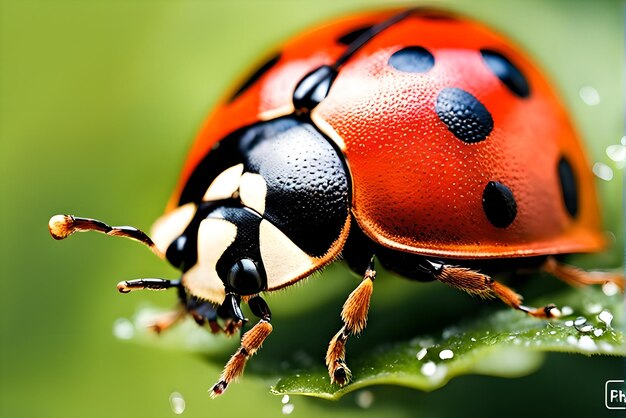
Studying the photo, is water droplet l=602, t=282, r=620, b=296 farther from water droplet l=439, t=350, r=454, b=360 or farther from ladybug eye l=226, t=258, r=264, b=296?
ladybug eye l=226, t=258, r=264, b=296

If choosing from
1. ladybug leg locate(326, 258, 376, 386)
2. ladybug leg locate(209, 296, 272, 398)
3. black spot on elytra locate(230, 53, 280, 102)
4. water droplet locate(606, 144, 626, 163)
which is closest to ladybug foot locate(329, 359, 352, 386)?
ladybug leg locate(326, 258, 376, 386)

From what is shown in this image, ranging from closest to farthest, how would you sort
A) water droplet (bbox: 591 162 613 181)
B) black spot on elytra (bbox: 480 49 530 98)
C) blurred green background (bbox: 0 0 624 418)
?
black spot on elytra (bbox: 480 49 530 98) < blurred green background (bbox: 0 0 624 418) < water droplet (bbox: 591 162 613 181)

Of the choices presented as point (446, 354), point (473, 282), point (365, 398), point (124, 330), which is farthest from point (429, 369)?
point (124, 330)

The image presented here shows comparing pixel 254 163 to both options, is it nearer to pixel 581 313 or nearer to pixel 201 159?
pixel 201 159

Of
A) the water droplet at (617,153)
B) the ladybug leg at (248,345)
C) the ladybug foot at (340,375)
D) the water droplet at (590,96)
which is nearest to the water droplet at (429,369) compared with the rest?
the ladybug foot at (340,375)

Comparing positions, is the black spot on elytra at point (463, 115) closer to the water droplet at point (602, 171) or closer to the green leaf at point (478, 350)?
A: the green leaf at point (478, 350)

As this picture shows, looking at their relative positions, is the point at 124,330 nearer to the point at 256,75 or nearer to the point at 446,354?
the point at 256,75

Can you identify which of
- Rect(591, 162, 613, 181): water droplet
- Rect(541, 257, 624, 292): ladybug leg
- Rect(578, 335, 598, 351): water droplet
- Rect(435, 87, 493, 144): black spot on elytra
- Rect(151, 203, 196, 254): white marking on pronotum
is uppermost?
Rect(435, 87, 493, 144): black spot on elytra

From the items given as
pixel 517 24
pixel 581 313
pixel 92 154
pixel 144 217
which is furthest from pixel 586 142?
pixel 92 154
